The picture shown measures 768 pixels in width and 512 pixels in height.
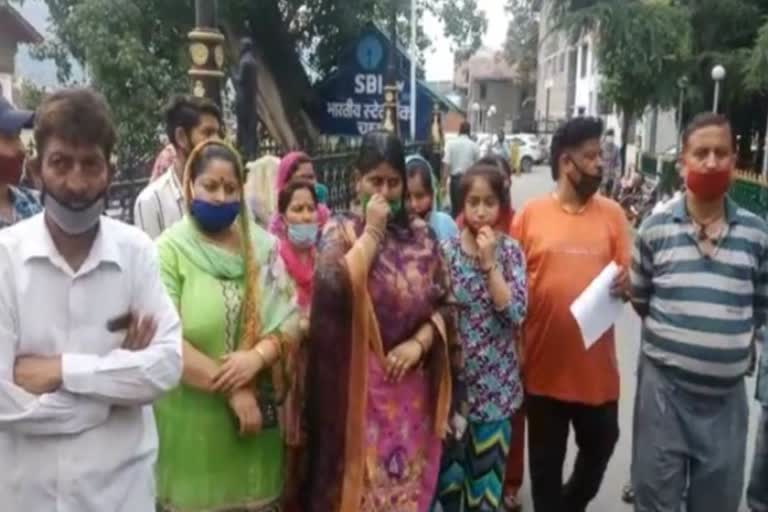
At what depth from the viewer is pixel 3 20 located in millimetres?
17438

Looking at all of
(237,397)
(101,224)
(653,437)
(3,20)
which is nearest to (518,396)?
(653,437)

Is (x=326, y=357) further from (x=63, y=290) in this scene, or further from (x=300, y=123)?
(x=300, y=123)

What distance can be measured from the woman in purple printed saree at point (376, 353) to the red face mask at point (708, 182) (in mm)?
954

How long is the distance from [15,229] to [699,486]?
2.54 metres

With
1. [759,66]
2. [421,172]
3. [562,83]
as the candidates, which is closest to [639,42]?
[759,66]

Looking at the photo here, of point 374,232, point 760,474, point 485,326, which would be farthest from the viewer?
point 760,474

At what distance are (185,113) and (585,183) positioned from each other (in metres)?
1.85

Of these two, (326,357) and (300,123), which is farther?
(300,123)

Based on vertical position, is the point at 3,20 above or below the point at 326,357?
above

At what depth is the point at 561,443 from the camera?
3775mm

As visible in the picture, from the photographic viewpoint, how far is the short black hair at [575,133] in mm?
3582

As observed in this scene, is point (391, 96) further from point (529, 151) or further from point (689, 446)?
point (529, 151)

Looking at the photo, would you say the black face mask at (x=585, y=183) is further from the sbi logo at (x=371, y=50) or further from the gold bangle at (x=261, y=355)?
the sbi logo at (x=371, y=50)

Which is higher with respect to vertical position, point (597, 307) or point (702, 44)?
point (702, 44)
